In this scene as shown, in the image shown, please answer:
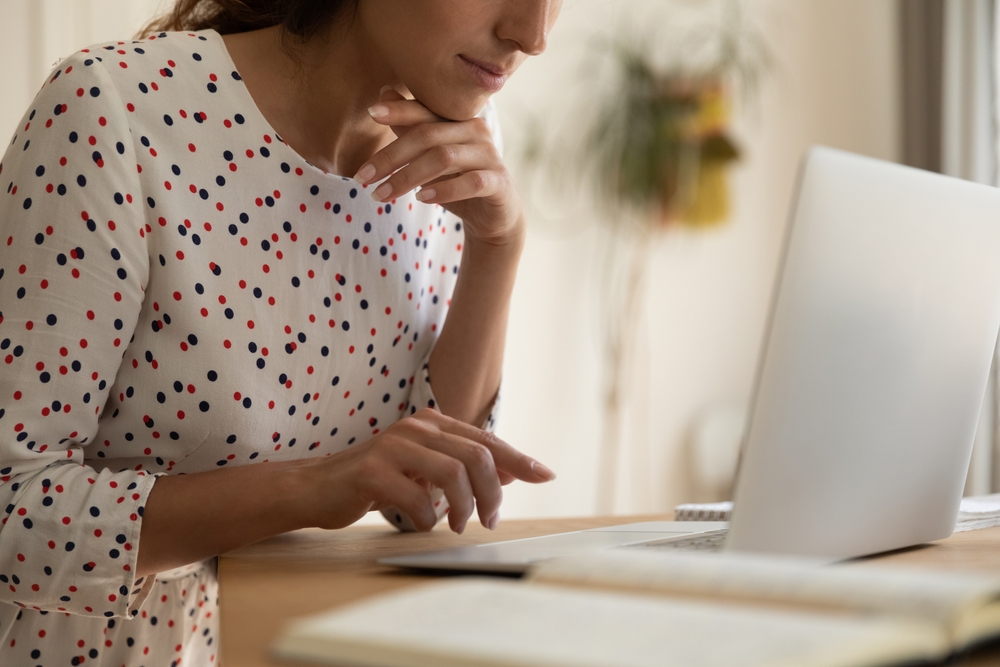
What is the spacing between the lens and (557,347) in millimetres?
2881

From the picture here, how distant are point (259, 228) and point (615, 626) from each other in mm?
686

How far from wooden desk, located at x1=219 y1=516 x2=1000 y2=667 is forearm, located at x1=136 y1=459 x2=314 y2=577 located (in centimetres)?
2

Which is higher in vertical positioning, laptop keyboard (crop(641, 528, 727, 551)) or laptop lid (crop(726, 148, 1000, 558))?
laptop lid (crop(726, 148, 1000, 558))

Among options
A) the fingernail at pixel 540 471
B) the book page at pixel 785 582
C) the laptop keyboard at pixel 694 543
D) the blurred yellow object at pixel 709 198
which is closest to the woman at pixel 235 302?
the fingernail at pixel 540 471

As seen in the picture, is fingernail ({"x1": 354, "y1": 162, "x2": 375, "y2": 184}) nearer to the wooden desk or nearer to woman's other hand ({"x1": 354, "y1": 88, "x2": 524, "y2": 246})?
woman's other hand ({"x1": 354, "y1": 88, "x2": 524, "y2": 246})

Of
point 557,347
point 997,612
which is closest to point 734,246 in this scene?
point 557,347

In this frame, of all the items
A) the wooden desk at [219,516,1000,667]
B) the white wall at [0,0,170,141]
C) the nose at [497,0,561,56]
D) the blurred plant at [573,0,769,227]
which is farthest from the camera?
the blurred plant at [573,0,769,227]

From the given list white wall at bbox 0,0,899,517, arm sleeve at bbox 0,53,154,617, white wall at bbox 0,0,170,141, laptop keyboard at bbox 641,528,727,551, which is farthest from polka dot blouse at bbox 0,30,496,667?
white wall at bbox 0,0,899,517

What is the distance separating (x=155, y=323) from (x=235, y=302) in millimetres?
77

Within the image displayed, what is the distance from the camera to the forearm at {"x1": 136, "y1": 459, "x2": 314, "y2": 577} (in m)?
0.70

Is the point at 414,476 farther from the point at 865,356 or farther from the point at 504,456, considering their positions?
the point at 865,356

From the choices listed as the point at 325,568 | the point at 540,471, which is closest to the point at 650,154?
the point at 540,471

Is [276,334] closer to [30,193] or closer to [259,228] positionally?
[259,228]

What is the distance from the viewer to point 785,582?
1.31ft
